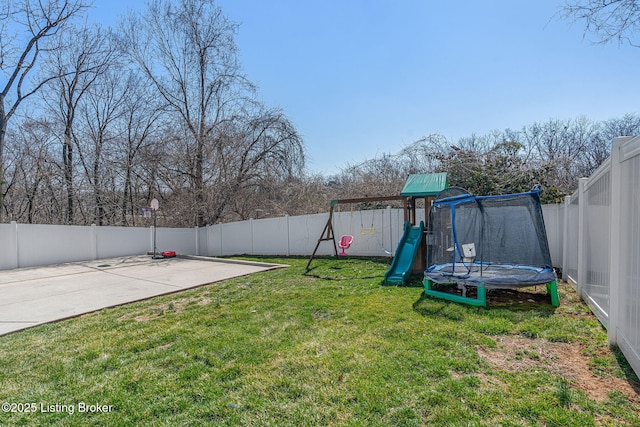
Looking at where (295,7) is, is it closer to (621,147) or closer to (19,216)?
(621,147)

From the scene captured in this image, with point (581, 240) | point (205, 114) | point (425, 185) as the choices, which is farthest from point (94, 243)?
point (581, 240)

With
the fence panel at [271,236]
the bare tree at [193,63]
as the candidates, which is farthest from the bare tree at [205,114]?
the fence panel at [271,236]

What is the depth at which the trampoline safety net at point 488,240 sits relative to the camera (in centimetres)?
500

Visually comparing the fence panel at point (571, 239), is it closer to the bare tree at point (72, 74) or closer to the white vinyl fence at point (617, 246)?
the white vinyl fence at point (617, 246)

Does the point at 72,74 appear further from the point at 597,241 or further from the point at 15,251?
the point at 597,241

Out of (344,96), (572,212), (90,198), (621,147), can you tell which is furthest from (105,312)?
(90,198)

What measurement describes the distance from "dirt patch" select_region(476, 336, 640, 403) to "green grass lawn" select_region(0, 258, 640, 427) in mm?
14

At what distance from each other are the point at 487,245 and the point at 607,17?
361 centimetres

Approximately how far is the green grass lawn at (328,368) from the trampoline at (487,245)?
0.38m

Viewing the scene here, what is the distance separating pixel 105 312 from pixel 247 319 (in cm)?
235

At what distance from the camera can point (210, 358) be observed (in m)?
2.97

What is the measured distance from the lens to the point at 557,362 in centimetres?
268

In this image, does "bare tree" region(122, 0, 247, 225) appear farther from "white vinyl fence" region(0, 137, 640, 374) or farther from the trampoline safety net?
the trampoline safety net

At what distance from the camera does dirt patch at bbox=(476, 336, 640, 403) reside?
225cm
